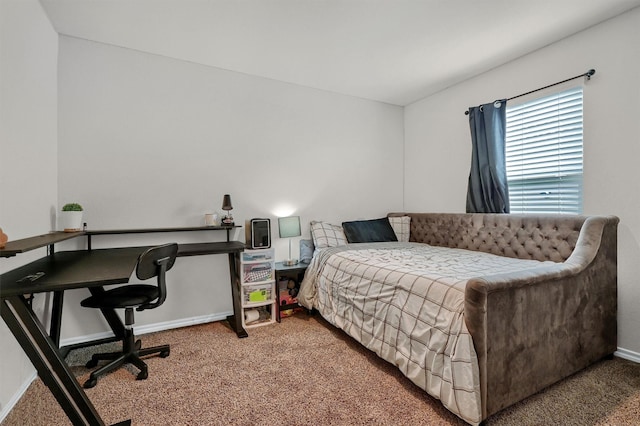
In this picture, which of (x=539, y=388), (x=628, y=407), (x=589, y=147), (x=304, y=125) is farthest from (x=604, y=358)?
(x=304, y=125)

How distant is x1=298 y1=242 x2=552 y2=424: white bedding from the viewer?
1.51m

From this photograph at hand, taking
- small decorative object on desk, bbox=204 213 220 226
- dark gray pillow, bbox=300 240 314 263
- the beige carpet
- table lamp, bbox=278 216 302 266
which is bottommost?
the beige carpet

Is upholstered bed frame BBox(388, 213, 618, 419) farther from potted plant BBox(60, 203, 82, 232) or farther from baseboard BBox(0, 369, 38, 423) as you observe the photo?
potted plant BBox(60, 203, 82, 232)

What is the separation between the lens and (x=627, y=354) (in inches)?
85.4

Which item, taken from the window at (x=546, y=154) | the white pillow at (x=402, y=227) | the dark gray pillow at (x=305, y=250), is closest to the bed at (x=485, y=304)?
the window at (x=546, y=154)

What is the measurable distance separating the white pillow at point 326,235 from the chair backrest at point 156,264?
1.52 m

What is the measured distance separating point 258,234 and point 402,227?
6.17 feet

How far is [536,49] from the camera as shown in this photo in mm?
2652

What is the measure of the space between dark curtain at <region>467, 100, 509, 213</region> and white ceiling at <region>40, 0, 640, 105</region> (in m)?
0.47

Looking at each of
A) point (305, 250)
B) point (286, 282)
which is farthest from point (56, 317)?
point (305, 250)

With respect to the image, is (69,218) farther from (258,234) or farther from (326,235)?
(326,235)

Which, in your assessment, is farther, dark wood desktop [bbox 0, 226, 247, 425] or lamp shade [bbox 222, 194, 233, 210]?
Answer: lamp shade [bbox 222, 194, 233, 210]

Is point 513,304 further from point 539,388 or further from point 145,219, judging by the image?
point 145,219

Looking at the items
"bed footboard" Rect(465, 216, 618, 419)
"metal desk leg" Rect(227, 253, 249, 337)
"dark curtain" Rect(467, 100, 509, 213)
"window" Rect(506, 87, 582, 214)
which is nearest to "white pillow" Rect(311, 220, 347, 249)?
"metal desk leg" Rect(227, 253, 249, 337)
